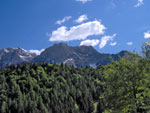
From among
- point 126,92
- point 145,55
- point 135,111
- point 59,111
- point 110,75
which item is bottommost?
point 59,111

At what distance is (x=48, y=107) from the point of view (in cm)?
13962

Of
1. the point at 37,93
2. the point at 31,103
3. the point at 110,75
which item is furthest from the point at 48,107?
the point at 110,75

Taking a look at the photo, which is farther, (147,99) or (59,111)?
(59,111)

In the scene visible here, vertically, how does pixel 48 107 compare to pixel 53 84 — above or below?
below

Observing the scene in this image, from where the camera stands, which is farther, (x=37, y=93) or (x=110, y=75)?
(x=37, y=93)

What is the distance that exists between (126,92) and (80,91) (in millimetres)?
156093

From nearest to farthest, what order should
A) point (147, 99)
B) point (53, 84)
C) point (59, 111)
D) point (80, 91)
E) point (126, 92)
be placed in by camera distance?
point (147, 99), point (126, 92), point (59, 111), point (80, 91), point (53, 84)

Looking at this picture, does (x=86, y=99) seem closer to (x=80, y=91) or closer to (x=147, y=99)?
(x=80, y=91)

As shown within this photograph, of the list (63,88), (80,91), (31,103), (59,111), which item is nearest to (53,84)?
(63,88)

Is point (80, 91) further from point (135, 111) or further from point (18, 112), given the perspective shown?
point (135, 111)

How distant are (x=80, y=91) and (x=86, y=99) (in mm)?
34064

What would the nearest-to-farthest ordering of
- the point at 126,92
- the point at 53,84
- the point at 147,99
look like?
the point at 147,99
the point at 126,92
the point at 53,84

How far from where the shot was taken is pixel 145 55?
22.6 m

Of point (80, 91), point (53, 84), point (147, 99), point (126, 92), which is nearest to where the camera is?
point (147, 99)
